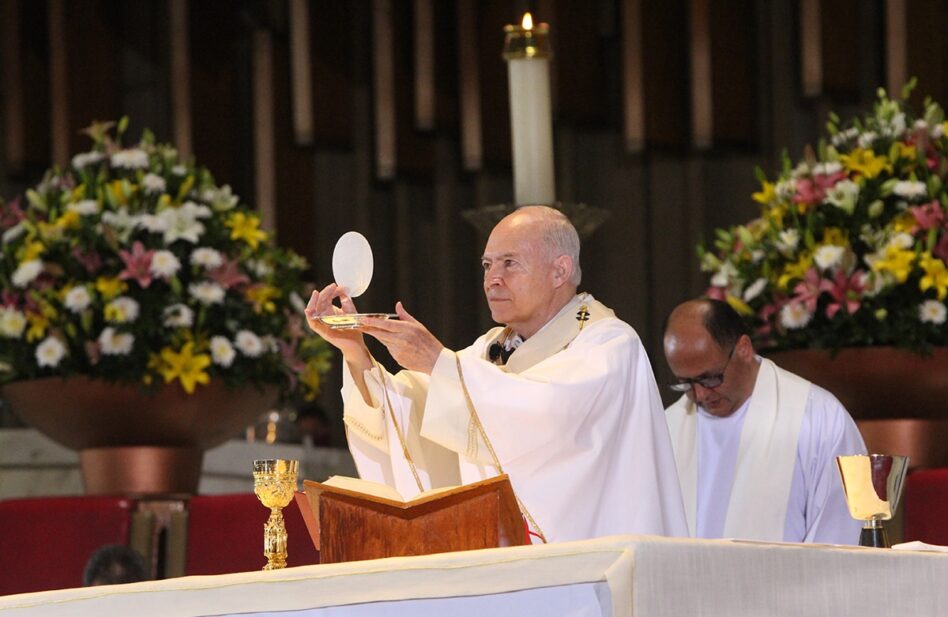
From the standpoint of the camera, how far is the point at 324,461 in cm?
665

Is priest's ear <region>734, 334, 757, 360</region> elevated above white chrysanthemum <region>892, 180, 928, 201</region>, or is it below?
below

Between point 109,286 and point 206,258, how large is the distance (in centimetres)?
29

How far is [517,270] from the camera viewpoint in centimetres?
355

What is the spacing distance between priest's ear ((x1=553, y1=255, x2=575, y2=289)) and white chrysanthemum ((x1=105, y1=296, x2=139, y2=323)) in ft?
5.55

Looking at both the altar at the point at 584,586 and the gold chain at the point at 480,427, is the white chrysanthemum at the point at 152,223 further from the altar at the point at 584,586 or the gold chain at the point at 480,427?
the altar at the point at 584,586

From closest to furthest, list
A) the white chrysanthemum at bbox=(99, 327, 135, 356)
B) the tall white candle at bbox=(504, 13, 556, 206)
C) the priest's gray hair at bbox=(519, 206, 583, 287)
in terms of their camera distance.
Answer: the priest's gray hair at bbox=(519, 206, 583, 287)
the tall white candle at bbox=(504, 13, 556, 206)
the white chrysanthemum at bbox=(99, 327, 135, 356)

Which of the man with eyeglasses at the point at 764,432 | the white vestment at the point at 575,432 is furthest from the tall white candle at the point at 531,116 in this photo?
the man with eyeglasses at the point at 764,432

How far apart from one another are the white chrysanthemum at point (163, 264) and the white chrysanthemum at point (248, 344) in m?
0.28

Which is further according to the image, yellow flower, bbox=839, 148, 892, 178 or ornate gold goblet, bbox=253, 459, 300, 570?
yellow flower, bbox=839, 148, 892, 178

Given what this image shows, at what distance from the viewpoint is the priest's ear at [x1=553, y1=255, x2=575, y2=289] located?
3.60 meters

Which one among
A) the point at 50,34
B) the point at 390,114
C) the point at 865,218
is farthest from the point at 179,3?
the point at 865,218

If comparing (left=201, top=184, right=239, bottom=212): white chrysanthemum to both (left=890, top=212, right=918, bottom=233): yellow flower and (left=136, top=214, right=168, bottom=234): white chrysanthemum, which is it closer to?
(left=136, top=214, right=168, bottom=234): white chrysanthemum

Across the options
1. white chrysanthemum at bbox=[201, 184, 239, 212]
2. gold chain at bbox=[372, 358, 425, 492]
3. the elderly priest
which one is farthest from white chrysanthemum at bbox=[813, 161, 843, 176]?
white chrysanthemum at bbox=[201, 184, 239, 212]

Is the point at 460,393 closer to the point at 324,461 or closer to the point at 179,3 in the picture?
the point at 324,461
